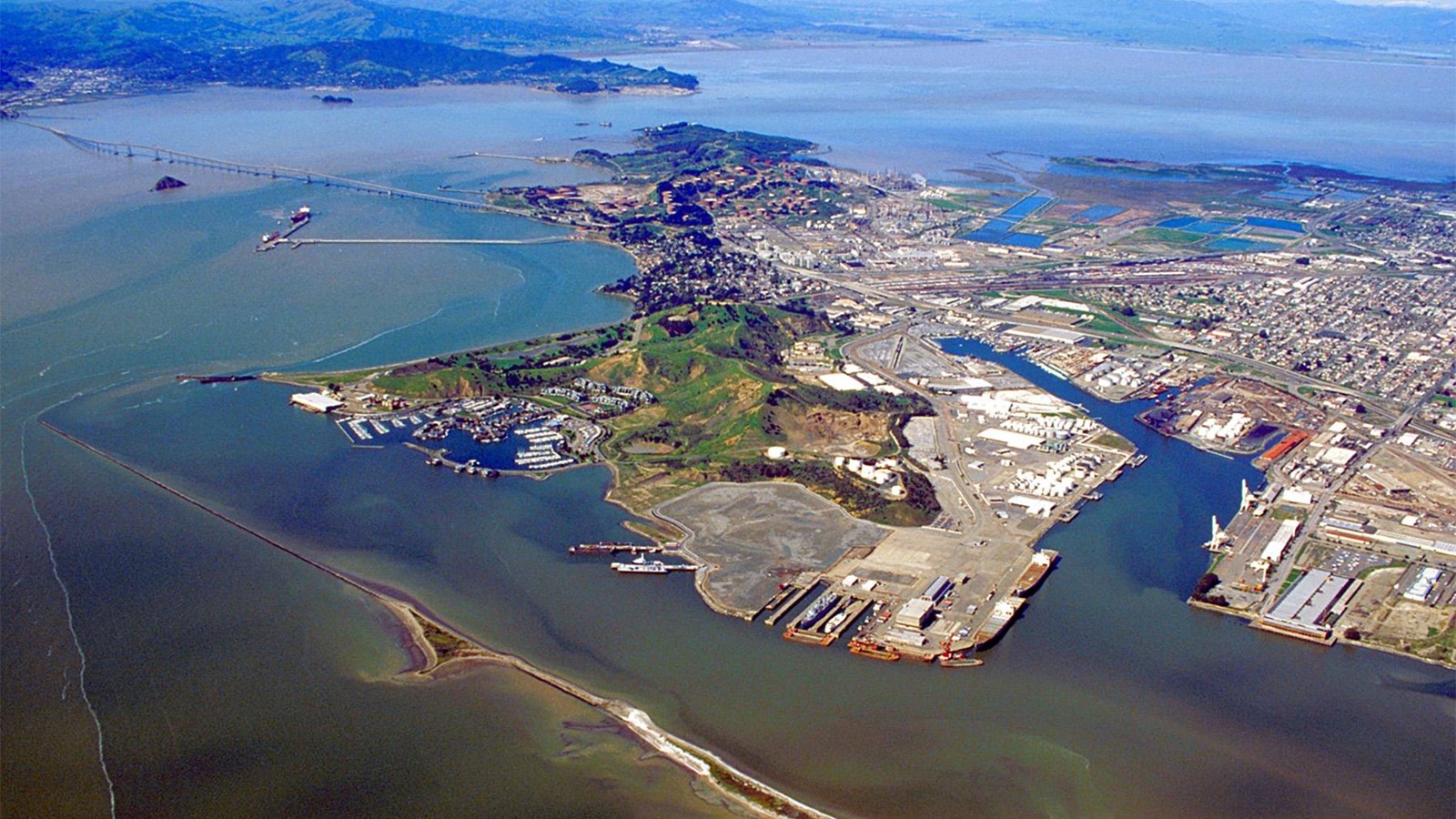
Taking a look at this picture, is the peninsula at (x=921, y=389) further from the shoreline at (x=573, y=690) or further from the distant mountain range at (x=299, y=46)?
the distant mountain range at (x=299, y=46)

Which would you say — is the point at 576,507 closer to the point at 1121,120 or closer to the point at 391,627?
the point at 391,627

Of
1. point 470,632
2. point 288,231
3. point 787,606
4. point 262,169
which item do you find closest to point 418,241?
point 288,231

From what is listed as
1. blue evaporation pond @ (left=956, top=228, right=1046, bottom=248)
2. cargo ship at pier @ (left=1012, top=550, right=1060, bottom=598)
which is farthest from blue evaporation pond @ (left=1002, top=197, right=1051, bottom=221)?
cargo ship at pier @ (left=1012, top=550, right=1060, bottom=598)

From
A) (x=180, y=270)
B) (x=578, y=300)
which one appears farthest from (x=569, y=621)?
(x=180, y=270)

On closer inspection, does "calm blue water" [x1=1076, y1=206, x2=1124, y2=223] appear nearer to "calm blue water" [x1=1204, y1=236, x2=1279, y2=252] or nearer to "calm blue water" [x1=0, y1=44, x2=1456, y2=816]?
"calm blue water" [x1=1204, y1=236, x2=1279, y2=252]

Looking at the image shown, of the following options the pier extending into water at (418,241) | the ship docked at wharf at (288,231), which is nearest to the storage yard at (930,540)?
the pier extending into water at (418,241)

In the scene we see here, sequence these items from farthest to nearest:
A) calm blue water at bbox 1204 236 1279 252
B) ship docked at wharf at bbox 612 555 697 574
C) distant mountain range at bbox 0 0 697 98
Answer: distant mountain range at bbox 0 0 697 98 < calm blue water at bbox 1204 236 1279 252 < ship docked at wharf at bbox 612 555 697 574

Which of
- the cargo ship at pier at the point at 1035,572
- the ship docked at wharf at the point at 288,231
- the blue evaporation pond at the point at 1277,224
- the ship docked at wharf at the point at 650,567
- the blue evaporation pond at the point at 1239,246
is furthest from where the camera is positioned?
the blue evaporation pond at the point at 1277,224
